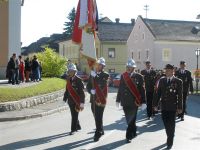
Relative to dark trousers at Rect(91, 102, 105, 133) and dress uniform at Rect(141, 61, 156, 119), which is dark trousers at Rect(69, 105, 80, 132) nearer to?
dark trousers at Rect(91, 102, 105, 133)

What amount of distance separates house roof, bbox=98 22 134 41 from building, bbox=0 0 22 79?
125 feet

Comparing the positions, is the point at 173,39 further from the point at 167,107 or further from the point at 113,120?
the point at 167,107

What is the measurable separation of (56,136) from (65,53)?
8037 centimetres

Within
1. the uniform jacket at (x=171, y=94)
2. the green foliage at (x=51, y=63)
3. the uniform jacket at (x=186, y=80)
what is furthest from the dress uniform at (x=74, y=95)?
the green foliage at (x=51, y=63)

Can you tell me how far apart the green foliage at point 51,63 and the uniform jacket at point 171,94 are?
23.3m

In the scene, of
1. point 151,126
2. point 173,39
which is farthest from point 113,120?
point 173,39

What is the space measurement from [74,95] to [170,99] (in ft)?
9.32

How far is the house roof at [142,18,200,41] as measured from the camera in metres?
63.3

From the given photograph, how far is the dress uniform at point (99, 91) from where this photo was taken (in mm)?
11759

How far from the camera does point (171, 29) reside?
216ft

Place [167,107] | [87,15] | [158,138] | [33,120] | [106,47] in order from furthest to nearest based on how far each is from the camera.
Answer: [106,47] → [33,120] → [87,15] → [158,138] → [167,107]

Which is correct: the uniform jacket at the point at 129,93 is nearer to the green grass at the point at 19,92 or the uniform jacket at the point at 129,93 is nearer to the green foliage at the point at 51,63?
the green grass at the point at 19,92

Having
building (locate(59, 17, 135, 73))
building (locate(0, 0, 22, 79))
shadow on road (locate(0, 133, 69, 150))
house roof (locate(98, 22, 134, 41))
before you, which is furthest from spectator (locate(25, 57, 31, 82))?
house roof (locate(98, 22, 134, 41))

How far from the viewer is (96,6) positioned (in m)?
13.9
